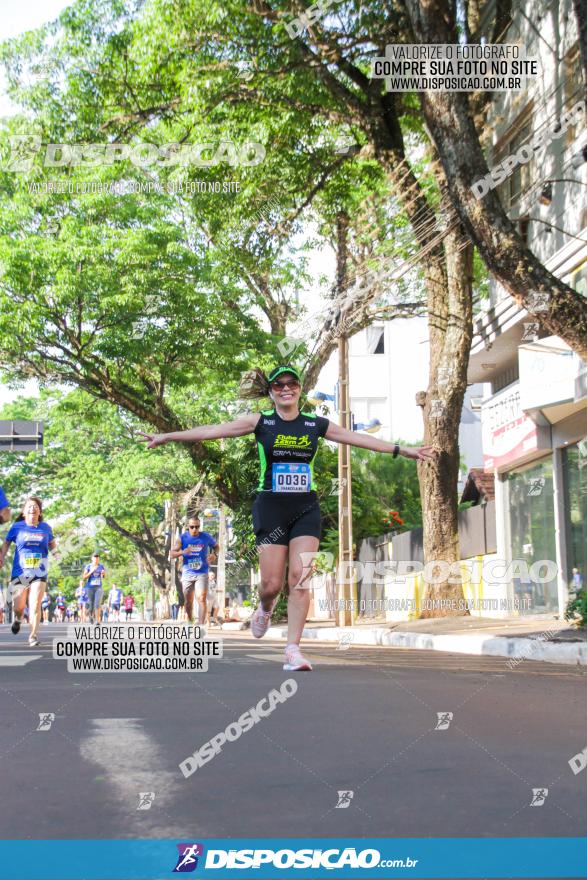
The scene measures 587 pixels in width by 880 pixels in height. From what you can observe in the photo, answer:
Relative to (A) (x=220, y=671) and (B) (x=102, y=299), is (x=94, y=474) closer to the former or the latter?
(B) (x=102, y=299)

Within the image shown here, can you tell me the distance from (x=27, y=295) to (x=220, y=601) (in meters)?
19.3

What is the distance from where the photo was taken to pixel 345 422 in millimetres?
22906

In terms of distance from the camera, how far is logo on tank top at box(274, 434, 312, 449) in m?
7.88

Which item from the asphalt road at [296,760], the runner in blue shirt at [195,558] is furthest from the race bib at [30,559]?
the asphalt road at [296,760]

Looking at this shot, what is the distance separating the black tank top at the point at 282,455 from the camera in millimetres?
7871

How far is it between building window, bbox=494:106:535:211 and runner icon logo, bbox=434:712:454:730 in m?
16.4

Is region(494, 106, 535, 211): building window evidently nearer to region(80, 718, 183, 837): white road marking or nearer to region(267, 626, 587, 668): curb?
region(267, 626, 587, 668): curb

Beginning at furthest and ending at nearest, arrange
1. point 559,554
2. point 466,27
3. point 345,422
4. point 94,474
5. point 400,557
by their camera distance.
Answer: point 94,474, point 400,557, point 345,422, point 559,554, point 466,27

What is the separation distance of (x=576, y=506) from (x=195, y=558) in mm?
7734

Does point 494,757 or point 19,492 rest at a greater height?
point 19,492

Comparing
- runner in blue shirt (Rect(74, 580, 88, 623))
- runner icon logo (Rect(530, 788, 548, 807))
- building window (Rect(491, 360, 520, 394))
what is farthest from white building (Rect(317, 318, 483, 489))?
runner icon logo (Rect(530, 788, 548, 807))

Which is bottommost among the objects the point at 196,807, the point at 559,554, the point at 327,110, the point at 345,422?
the point at 196,807

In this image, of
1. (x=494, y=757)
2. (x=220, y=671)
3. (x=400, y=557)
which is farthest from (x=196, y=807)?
(x=400, y=557)

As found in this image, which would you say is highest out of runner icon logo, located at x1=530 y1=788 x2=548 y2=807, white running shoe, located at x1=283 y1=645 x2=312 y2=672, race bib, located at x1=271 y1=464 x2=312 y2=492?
race bib, located at x1=271 y1=464 x2=312 y2=492
